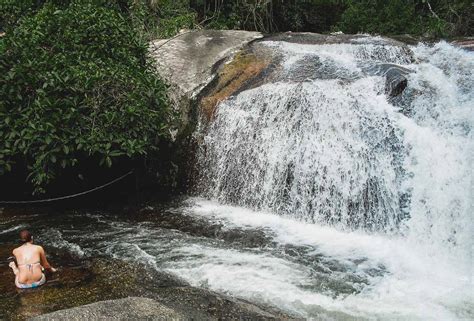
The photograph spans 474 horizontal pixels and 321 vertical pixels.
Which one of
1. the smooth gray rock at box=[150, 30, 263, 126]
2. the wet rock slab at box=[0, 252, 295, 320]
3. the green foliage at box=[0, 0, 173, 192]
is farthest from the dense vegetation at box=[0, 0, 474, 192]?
the wet rock slab at box=[0, 252, 295, 320]

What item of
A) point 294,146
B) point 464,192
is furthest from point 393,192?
point 294,146

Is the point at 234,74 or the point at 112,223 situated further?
the point at 234,74

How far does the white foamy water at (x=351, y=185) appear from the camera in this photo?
586cm

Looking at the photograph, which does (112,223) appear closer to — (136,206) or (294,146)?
(136,206)

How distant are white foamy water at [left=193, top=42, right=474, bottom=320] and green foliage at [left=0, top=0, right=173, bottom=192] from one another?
61.8 inches

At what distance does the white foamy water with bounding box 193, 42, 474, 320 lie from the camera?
5863 mm

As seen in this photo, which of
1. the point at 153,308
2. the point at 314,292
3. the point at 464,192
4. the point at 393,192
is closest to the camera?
the point at 153,308

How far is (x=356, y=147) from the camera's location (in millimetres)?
8227

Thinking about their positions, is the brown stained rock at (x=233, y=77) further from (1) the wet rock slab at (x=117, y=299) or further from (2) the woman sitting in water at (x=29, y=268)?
(2) the woman sitting in water at (x=29, y=268)

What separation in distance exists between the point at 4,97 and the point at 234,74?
4.25m

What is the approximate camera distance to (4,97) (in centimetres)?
862

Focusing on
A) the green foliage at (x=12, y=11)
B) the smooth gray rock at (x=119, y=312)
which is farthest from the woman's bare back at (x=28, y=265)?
the green foliage at (x=12, y=11)

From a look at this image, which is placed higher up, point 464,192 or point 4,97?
point 4,97

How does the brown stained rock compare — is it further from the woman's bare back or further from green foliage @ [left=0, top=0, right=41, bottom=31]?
the woman's bare back
